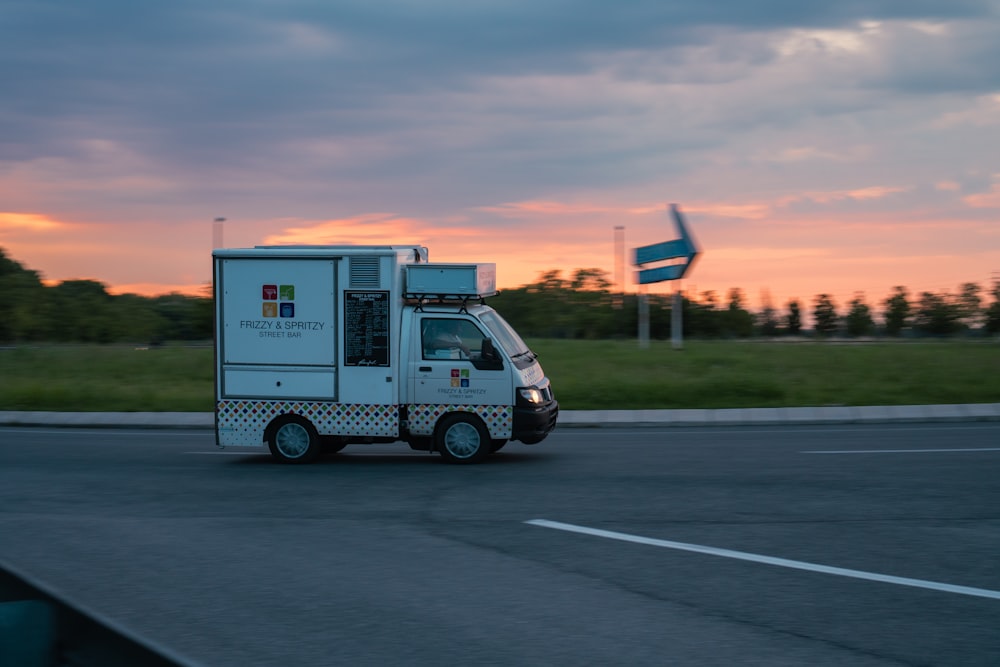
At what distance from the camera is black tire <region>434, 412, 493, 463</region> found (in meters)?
13.5

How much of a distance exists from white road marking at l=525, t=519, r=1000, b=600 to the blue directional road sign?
2380cm

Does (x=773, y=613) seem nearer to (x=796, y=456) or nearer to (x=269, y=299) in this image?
(x=796, y=456)

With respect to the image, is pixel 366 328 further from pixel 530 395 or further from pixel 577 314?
pixel 577 314

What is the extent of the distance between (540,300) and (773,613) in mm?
38445

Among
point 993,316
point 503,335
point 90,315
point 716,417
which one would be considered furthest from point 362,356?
point 90,315

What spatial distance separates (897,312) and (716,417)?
22806 millimetres

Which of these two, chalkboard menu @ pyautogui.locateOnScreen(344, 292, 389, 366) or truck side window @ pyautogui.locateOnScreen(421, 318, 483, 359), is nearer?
chalkboard menu @ pyautogui.locateOnScreen(344, 292, 389, 366)

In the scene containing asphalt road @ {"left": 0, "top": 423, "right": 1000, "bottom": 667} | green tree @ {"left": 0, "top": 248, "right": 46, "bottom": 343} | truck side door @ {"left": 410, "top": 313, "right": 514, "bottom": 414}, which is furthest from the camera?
green tree @ {"left": 0, "top": 248, "right": 46, "bottom": 343}

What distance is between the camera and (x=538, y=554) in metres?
8.20

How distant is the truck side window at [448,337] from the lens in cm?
1355

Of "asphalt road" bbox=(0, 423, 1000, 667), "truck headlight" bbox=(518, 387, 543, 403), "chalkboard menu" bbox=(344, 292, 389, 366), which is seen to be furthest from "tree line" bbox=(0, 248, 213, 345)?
"asphalt road" bbox=(0, 423, 1000, 667)

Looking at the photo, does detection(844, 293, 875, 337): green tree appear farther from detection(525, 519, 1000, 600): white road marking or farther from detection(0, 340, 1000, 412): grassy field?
detection(525, 519, 1000, 600): white road marking

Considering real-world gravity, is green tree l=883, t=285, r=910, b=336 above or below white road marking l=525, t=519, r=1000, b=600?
above

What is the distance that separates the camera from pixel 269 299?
44.7ft
